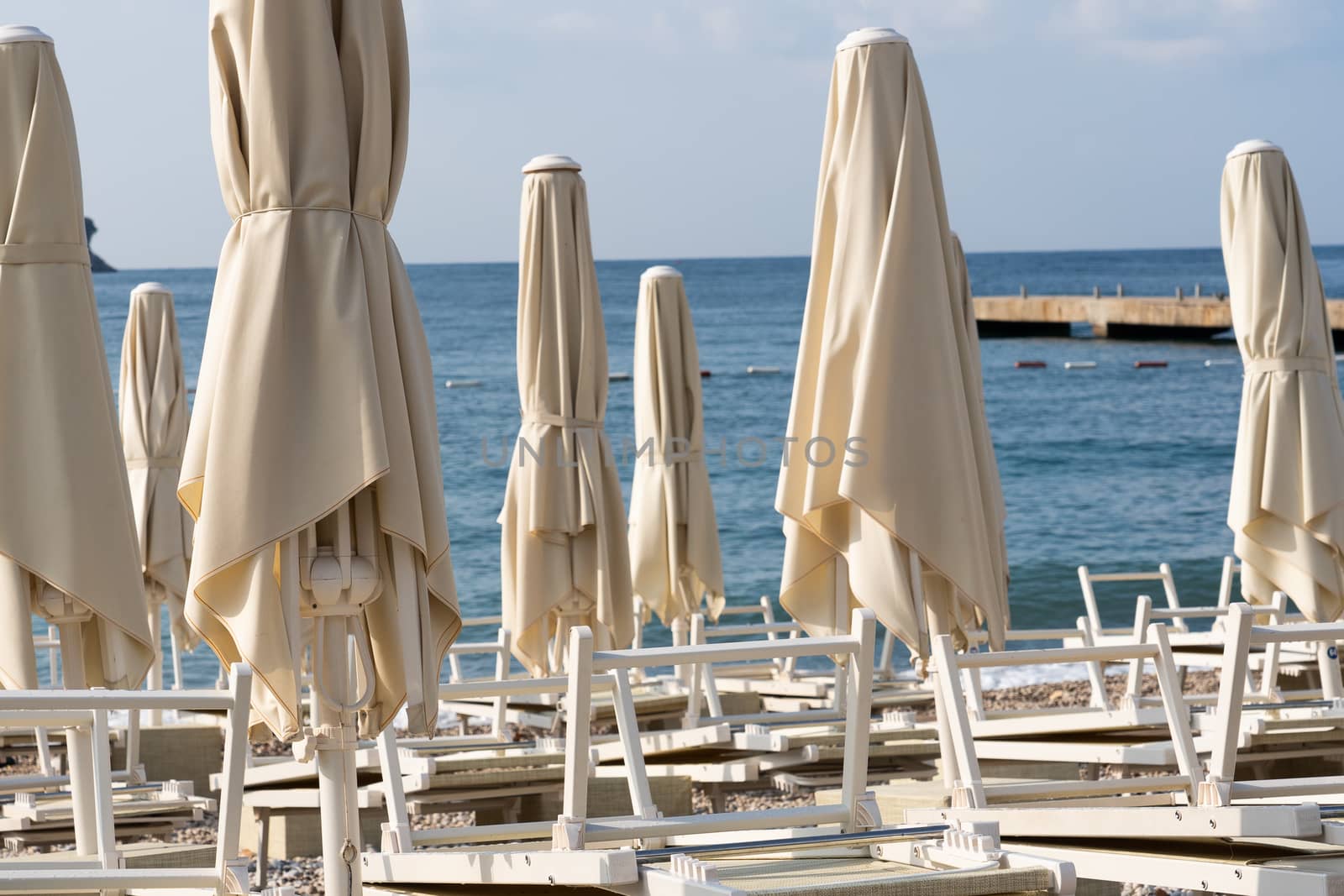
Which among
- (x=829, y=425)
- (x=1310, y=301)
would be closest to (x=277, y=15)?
(x=829, y=425)

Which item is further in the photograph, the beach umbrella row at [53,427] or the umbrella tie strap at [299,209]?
the beach umbrella row at [53,427]

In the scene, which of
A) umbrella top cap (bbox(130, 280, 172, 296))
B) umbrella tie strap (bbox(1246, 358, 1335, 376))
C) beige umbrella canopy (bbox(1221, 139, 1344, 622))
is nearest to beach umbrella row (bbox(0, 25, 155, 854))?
umbrella top cap (bbox(130, 280, 172, 296))

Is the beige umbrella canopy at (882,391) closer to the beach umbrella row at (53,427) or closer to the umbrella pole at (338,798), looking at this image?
the umbrella pole at (338,798)

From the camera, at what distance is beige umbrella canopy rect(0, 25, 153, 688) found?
196 inches

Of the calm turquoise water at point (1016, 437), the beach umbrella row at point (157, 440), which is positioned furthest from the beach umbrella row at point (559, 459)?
the calm turquoise water at point (1016, 437)

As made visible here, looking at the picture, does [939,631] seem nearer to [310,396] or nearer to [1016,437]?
[310,396]

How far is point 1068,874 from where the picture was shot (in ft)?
10.2

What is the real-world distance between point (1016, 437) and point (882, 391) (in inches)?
1491

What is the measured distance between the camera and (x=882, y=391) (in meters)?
5.07

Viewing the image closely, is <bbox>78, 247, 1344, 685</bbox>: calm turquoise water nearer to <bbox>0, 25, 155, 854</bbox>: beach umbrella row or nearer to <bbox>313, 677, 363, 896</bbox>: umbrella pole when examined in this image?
<bbox>0, 25, 155, 854</bbox>: beach umbrella row

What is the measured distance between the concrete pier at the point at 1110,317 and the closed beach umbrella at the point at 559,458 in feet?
174

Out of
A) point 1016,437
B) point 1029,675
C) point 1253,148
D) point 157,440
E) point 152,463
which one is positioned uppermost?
point 1253,148

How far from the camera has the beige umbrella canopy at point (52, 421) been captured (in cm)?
498

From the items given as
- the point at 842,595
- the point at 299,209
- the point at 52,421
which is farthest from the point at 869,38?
the point at 52,421
